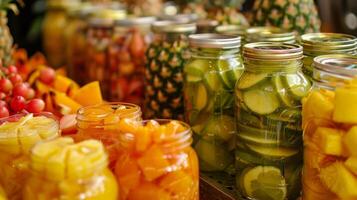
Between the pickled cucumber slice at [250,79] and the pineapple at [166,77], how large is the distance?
1.40 ft

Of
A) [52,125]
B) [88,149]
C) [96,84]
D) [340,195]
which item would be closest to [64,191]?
[88,149]

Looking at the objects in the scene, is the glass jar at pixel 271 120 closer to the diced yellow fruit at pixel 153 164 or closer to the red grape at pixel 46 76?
the diced yellow fruit at pixel 153 164

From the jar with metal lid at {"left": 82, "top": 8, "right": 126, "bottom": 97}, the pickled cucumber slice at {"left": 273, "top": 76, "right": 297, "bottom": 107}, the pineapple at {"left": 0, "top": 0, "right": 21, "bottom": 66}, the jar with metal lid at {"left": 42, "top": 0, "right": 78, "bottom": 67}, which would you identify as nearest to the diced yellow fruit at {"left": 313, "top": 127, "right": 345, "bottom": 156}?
the pickled cucumber slice at {"left": 273, "top": 76, "right": 297, "bottom": 107}

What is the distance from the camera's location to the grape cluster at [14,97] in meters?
1.09

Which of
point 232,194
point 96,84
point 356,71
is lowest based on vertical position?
point 232,194

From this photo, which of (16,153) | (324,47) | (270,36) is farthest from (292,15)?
(16,153)

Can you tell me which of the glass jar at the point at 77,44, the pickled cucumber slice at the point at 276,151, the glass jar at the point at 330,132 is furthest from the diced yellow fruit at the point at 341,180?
the glass jar at the point at 77,44

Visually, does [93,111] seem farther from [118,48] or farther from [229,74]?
[118,48]

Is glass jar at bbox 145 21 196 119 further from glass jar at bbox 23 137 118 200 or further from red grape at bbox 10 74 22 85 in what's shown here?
glass jar at bbox 23 137 118 200

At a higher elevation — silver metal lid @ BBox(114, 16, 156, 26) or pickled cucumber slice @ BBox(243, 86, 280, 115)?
silver metal lid @ BBox(114, 16, 156, 26)

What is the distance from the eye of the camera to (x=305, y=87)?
89cm

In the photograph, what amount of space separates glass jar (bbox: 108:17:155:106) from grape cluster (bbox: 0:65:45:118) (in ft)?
1.19

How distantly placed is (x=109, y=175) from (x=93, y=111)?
0.71ft

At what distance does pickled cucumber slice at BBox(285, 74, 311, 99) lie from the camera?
0.88 metres
